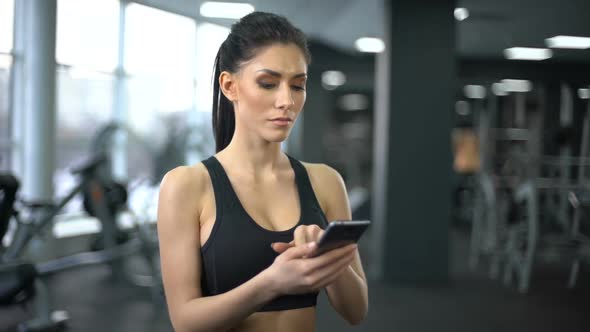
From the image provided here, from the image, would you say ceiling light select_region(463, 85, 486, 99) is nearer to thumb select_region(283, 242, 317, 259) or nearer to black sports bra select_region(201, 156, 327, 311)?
black sports bra select_region(201, 156, 327, 311)

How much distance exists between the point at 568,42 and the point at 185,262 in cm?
818

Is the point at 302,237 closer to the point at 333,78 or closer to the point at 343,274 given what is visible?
the point at 343,274

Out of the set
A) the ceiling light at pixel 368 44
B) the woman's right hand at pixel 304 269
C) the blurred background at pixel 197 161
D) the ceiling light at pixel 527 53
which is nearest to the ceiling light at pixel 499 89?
the ceiling light at pixel 527 53

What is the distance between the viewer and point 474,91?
13969mm

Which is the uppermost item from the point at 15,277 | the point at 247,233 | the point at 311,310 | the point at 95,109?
the point at 95,109

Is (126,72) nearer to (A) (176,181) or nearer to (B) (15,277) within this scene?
(B) (15,277)

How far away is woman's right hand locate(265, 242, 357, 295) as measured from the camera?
3.18 ft

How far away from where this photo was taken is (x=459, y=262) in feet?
22.3

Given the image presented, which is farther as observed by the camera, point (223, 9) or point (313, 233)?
point (223, 9)

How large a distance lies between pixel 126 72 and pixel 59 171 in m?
1.31

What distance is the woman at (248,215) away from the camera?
3.56 ft

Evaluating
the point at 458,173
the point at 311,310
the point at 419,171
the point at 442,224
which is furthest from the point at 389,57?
the point at 458,173

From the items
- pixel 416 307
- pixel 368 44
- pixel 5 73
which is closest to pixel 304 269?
pixel 416 307

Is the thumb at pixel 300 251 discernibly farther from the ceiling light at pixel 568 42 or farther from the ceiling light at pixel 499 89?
the ceiling light at pixel 499 89
